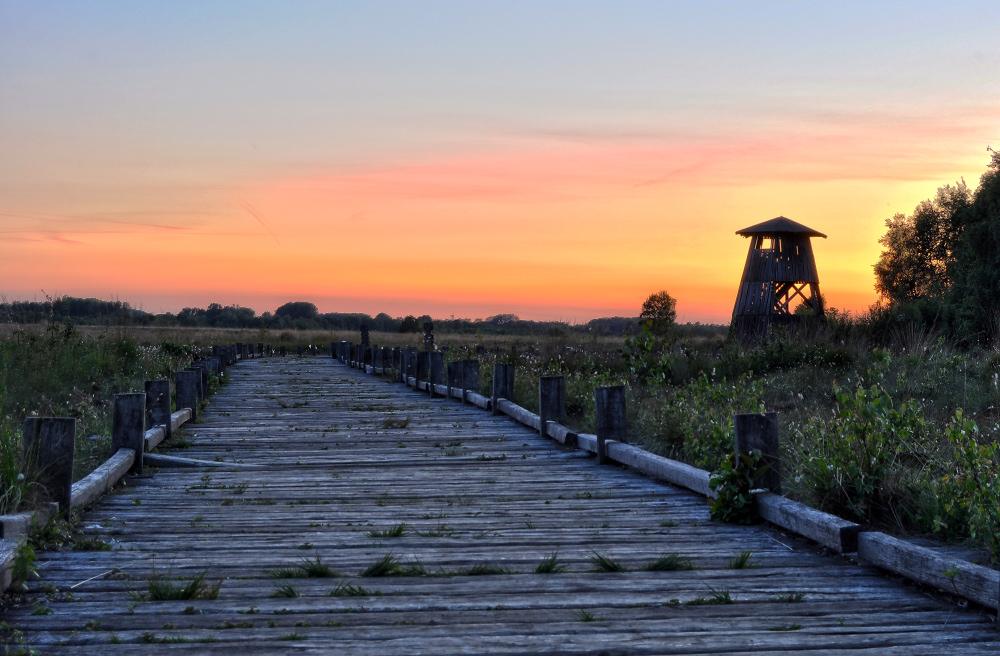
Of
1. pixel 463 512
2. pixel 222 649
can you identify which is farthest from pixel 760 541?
pixel 222 649

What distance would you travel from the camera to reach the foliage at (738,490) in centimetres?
600

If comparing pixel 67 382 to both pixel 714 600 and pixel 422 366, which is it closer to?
pixel 422 366

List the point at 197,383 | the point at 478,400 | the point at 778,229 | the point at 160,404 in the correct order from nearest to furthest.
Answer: the point at 160,404
the point at 197,383
the point at 478,400
the point at 778,229

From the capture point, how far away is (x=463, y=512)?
6.45m

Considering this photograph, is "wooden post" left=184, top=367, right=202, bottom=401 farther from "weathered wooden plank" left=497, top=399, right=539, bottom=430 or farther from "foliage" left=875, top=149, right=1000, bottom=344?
"foliage" left=875, top=149, right=1000, bottom=344

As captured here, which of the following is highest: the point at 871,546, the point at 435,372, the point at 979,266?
the point at 979,266

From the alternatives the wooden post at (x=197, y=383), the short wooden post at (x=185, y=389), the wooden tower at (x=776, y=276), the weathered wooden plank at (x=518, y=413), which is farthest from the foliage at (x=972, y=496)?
the wooden tower at (x=776, y=276)

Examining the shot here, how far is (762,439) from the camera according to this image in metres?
6.12

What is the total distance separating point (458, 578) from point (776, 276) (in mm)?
38827

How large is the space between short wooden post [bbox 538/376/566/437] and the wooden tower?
31.1m

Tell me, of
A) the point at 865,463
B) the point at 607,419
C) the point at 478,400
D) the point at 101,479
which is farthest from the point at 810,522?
the point at 478,400

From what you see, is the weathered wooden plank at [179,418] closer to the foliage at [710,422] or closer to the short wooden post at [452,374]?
the short wooden post at [452,374]

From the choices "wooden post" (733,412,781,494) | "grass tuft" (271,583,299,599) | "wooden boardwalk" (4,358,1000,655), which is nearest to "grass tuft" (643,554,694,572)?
"wooden boardwalk" (4,358,1000,655)

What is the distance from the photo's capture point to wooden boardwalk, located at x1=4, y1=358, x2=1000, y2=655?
370 cm
